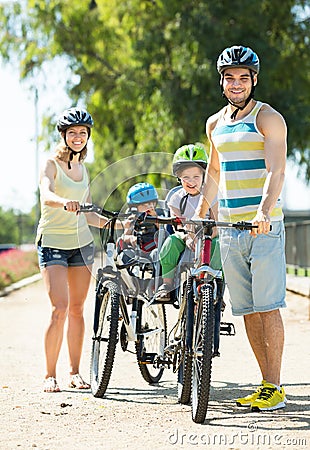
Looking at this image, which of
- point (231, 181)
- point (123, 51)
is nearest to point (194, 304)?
point (231, 181)

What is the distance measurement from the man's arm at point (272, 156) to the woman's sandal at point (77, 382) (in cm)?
224

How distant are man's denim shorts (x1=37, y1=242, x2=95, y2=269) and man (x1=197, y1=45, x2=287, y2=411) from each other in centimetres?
144

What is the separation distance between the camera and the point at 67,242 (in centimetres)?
763

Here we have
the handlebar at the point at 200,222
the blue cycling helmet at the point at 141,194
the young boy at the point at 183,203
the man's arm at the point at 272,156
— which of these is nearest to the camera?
the handlebar at the point at 200,222

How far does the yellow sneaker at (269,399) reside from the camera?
623 cm

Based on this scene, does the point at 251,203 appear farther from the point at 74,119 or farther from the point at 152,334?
the point at 74,119

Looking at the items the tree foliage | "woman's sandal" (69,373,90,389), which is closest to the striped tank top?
"woman's sandal" (69,373,90,389)

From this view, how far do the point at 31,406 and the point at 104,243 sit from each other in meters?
1.29

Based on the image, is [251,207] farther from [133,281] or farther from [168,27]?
[168,27]

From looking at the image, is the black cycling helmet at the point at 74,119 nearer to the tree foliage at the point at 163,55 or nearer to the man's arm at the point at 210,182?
the man's arm at the point at 210,182

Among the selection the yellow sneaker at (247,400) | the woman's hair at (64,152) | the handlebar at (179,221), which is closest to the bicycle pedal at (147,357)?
the yellow sneaker at (247,400)

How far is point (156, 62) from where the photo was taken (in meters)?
26.3

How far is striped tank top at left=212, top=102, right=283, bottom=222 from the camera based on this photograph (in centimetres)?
632

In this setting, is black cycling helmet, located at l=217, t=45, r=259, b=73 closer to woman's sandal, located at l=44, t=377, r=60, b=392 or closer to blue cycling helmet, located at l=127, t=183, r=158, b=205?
blue cycling helmet, located at l=127, t=183, r=158, b=205
